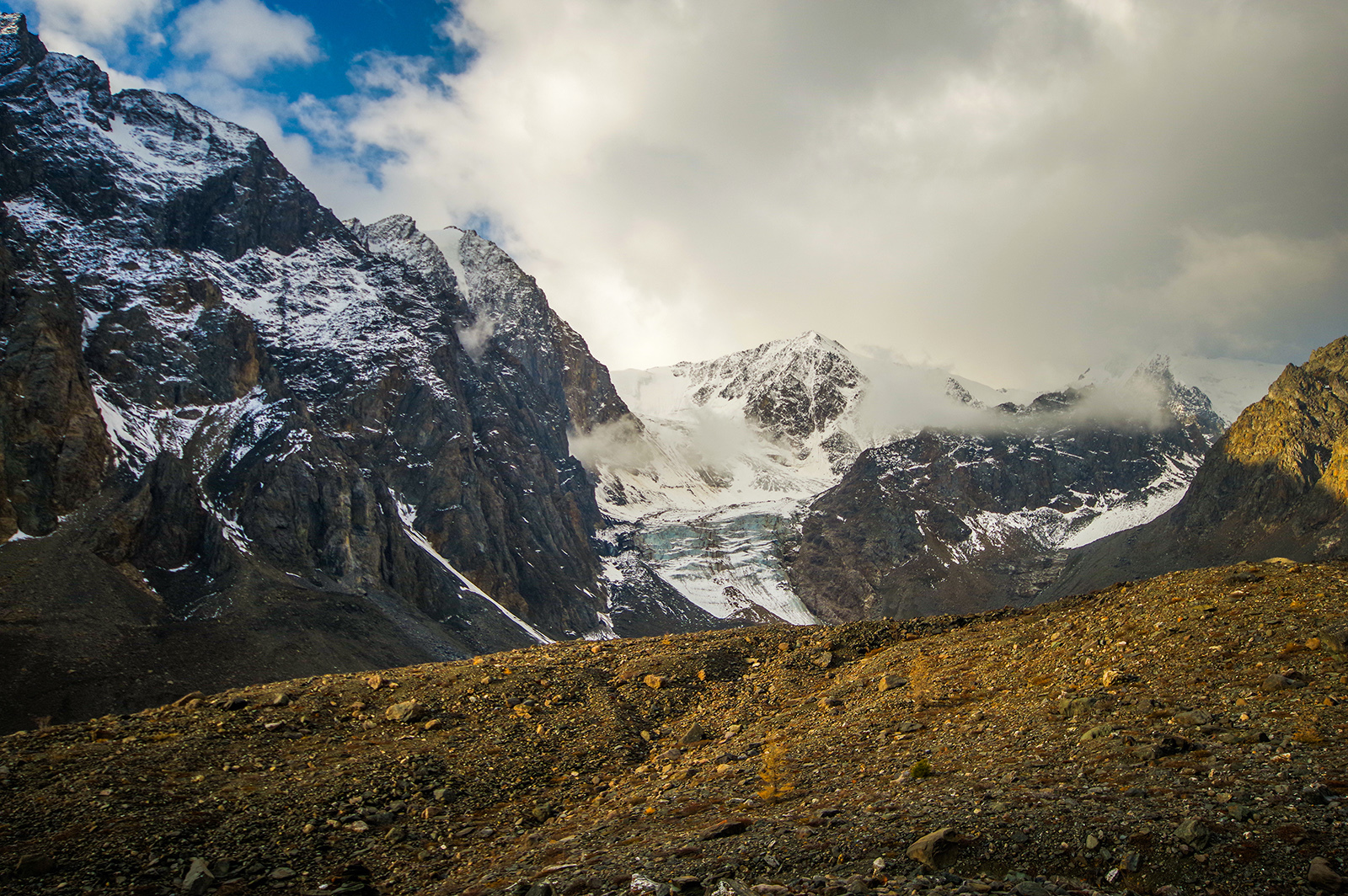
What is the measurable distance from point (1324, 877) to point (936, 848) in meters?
4.71

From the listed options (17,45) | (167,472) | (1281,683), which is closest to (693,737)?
(1281,683)

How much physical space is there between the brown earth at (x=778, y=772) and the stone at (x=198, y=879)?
A: 0.08 meters

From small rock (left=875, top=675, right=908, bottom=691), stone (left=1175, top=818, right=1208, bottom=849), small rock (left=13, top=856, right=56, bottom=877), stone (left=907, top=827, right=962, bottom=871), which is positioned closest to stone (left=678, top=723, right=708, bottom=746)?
small rock (left=875, top=675, right=908, bottom=691)

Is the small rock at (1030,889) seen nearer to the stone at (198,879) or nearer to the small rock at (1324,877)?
the small rock at (1324,877)

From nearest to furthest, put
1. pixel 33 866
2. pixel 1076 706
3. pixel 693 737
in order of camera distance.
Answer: pixel 33 866
pixel 1076 706
pixel 693 737

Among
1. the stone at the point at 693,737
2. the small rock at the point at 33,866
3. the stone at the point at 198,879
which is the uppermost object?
the small rock at the point at 33,866

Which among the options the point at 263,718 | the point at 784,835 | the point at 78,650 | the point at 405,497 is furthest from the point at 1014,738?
the point at 405,497

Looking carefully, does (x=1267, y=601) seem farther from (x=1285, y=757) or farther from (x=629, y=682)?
(x=629, y=682)

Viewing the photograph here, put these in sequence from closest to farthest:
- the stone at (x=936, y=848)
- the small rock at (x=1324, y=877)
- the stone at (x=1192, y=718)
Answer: the small rock at (x=1324, y=877), the stone at (x=936, y=848), the stone at (x=1192, y=718)

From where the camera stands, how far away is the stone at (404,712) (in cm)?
2252

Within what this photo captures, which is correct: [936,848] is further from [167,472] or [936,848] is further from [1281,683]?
[167,472]

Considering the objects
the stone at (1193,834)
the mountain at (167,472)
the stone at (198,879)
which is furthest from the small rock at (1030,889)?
the mountain at (167,472)

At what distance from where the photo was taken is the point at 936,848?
38.8 feet

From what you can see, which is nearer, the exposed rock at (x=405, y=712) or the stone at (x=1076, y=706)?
the stone at (x=1076, y=706)
